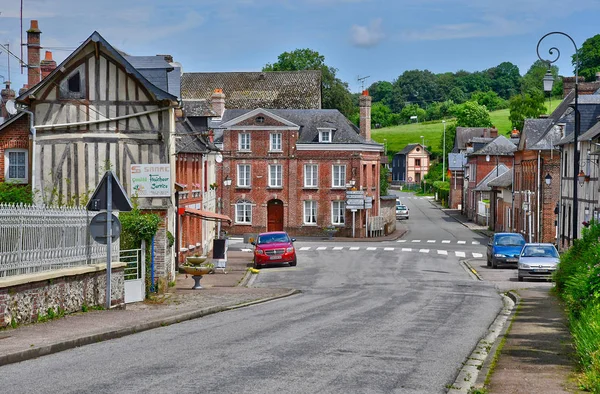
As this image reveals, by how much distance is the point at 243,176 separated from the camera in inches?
2665

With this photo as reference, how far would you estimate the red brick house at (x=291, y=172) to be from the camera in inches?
2623

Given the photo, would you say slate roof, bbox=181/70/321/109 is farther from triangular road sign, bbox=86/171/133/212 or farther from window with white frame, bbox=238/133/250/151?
triangular road sign, bbox=86/171/133/212

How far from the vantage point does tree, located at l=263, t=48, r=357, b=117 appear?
335ft

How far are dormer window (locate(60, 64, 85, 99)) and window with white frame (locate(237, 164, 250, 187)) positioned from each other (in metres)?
37.1

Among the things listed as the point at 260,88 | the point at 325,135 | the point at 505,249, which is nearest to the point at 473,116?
the point at 260,88

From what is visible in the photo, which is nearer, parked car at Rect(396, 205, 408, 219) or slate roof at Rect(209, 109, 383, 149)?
slate roof at Rect(209, 109, 383, 149)

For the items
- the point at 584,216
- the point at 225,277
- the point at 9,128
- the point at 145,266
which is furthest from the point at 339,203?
the point at 145,266

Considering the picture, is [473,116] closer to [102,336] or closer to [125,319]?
[125,319]

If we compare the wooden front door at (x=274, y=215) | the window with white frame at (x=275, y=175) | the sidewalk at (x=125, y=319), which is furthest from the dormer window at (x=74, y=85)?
the wooden front door at (x=274, y=215)

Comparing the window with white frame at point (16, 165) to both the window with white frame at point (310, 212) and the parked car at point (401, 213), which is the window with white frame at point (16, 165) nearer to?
the window with white frame at point (310, 212)

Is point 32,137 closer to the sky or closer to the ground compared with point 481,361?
closer to the sky

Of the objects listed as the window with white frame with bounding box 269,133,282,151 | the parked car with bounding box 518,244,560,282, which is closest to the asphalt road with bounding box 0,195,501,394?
the parked car with bounding box 518,244,560,282

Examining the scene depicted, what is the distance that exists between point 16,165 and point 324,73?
7190 centimetres

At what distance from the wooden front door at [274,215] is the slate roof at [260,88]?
22.9m
